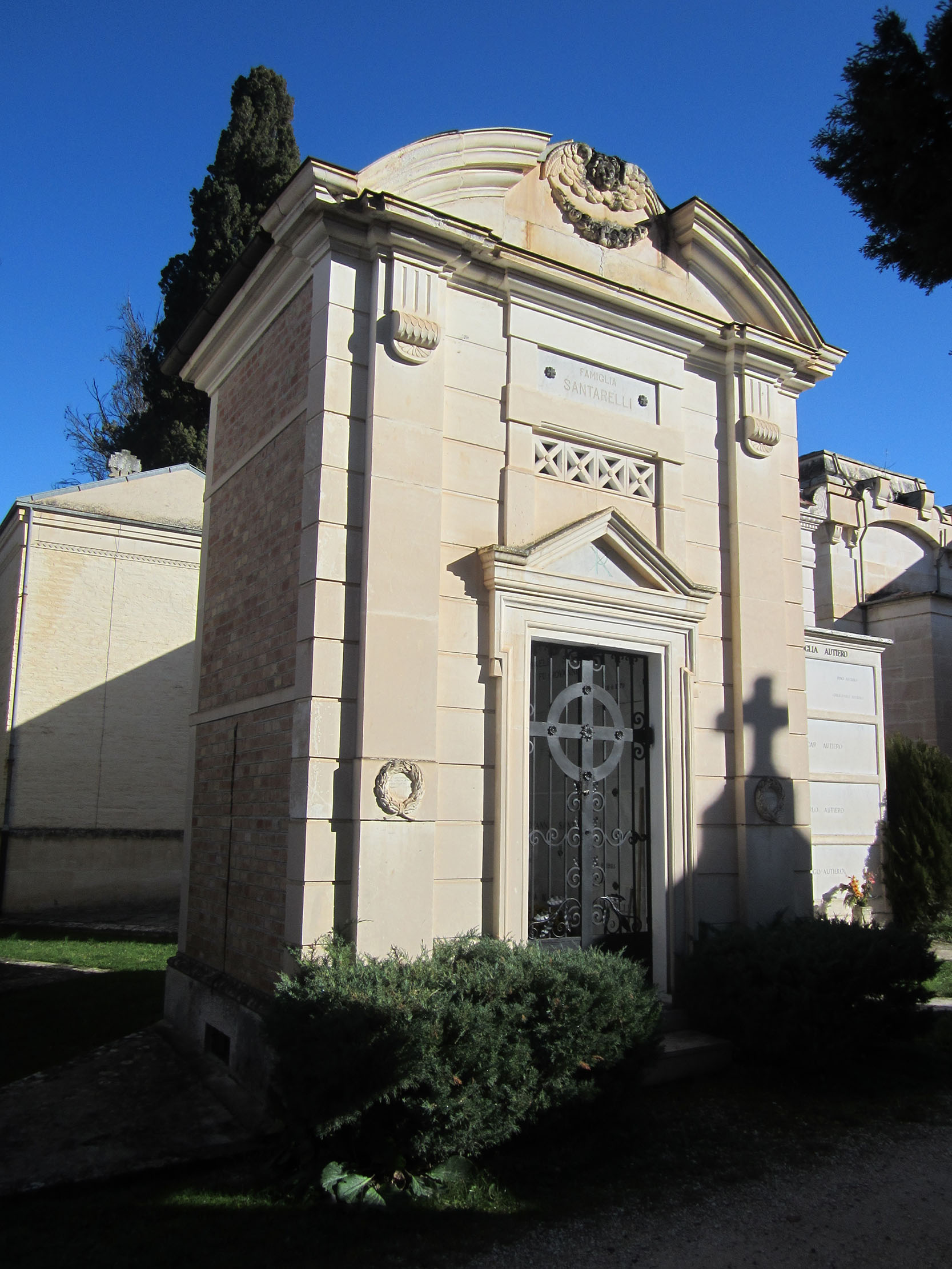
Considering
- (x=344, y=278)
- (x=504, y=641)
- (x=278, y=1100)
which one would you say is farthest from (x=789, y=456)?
(x=278, y=1100)

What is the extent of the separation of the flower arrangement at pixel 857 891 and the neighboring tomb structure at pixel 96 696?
10157 millimetres

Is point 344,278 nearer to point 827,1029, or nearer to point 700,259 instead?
point 700,259

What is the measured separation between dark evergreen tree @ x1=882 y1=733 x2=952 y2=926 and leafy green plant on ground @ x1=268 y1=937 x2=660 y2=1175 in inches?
249

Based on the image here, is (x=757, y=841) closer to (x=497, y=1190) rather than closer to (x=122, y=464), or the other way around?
(x=497, y=1190)

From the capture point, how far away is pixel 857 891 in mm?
9914

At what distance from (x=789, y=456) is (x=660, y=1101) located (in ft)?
17.5

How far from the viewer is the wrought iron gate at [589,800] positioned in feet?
22.5

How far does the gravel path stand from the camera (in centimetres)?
407

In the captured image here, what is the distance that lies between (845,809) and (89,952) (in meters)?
9.06

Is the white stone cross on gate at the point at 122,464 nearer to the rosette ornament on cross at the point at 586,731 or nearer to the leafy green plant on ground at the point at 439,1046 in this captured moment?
the rosette ornament on cross at the point at 586,731

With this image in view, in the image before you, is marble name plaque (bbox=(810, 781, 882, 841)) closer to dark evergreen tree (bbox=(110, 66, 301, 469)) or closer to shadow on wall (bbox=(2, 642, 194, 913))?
shadow on wall (bbox=(2, 642, 194, 913))

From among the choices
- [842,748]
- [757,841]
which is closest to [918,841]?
[842,748]

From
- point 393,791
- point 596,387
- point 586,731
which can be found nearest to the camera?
point 393,791

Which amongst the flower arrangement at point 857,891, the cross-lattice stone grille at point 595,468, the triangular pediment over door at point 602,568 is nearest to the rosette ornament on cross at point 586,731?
the triangular pediment over door at point 602,568
